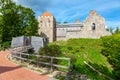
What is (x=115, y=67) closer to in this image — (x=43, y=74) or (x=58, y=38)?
(x=43, y=74)

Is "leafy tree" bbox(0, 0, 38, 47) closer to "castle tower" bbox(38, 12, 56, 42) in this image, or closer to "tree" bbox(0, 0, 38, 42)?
"tree" bbox(0, 0, 38, 42)

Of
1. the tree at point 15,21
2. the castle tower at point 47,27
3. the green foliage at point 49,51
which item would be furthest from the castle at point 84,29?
the green foliage at point 49,51

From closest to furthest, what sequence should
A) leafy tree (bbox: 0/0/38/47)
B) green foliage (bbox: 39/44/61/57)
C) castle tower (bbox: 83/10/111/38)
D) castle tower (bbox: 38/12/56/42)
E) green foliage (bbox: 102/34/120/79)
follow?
green foliage (bbox: 39/44/61/57), green foliage (bbox: 102/34/120/79), leafy tree (bbox: 0/0/38/47), castle tower (bbox: 83/10/111/38), castle tower (bbox: 38/12/56/42)

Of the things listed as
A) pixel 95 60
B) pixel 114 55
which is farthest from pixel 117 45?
pixel 95 60

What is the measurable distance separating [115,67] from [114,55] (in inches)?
63.0

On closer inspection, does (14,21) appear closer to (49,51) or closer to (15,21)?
(15,21)

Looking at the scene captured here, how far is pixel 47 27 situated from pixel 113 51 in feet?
109

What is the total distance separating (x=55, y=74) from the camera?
540 inches

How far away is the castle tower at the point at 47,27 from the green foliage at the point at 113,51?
26.7 meters

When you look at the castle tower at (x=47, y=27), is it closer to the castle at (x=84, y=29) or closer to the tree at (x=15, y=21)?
the castle at (x=84, y=29)

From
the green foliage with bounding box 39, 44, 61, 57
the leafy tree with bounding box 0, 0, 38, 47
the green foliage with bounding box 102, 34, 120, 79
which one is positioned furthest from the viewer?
the leafy tree with bounding box 0, 0, 38, 47

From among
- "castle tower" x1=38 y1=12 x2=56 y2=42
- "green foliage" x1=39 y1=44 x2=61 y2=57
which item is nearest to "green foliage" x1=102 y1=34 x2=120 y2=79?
"green foliage" x1=39 y1=44 x2=61 y2=57

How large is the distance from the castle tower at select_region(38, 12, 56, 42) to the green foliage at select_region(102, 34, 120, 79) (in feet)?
87.6

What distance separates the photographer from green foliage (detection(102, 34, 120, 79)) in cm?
2555
